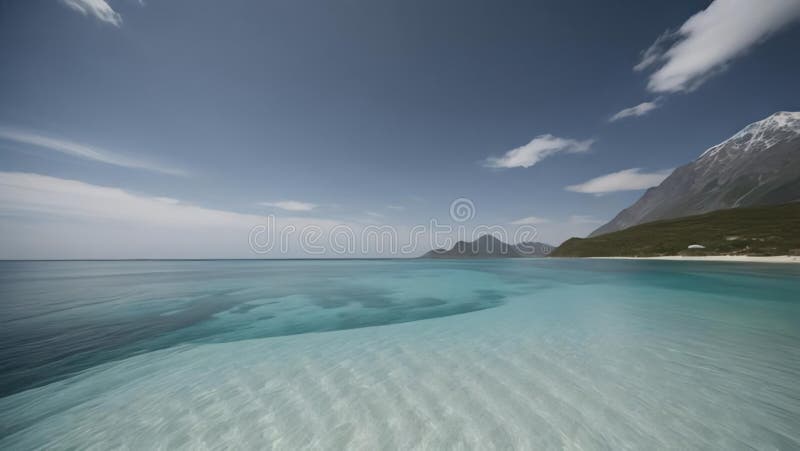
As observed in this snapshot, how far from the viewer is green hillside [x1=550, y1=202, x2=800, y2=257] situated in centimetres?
7462

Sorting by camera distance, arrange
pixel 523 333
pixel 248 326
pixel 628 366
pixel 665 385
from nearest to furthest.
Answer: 1. pixel 665 385
2. pixel 628 366
3. pixel 523 333
4. pixel 248 326

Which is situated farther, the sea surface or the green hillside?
the green hillside

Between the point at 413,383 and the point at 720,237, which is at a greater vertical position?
the point at 720,237

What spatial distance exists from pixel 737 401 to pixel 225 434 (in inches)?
414

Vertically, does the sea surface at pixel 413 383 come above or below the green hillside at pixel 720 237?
below

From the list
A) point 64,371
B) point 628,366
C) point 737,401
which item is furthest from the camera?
point 64,371

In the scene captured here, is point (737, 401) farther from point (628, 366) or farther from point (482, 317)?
point (482, 317)

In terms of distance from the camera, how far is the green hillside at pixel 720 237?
74.6 m

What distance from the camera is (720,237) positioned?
9138 cm

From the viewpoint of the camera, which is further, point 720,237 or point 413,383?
point 720,237

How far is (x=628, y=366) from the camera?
742 centimetres

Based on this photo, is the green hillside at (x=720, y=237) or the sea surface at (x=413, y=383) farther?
the green hillside at (x=720, y=237)

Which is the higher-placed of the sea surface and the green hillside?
the green hillside

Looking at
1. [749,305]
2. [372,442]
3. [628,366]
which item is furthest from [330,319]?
[749,305]
